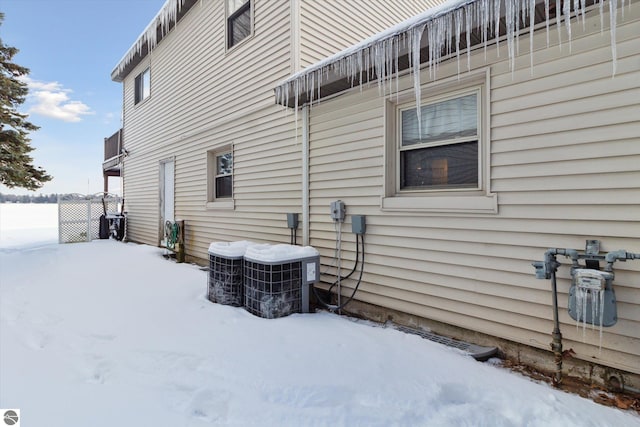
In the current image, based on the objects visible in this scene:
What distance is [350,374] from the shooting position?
2.23 meters

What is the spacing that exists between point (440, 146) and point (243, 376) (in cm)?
266

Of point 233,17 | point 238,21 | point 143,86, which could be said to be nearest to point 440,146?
point 238,21

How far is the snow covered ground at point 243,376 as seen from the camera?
182cm

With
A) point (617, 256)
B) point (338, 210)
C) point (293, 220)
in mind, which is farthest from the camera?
point (293, 220)

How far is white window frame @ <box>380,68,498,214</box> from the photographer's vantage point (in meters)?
2.71

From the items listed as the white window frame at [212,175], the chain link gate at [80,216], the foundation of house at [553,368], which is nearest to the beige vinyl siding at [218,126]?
the white window frame at [212,175]

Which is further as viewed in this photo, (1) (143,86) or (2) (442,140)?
(1) (143,86)

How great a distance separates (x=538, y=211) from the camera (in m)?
2.42

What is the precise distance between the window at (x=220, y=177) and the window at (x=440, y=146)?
3687 millimetres

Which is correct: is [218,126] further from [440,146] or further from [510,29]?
[510,29]

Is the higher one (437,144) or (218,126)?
(218,126)

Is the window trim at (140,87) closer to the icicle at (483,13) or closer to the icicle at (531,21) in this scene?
the icicle at (483,13)

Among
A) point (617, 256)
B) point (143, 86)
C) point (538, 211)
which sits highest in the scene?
point (143, 86)

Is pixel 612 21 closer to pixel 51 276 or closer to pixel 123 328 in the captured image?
pixel 123 328
